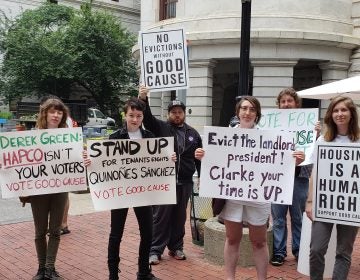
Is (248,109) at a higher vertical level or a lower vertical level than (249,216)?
higher

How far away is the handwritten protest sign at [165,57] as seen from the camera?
5504 mm

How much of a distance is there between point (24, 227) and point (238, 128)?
4634mm

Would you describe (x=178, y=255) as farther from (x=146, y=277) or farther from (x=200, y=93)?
(x=200, y=93)

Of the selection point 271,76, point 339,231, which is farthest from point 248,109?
point 271,76

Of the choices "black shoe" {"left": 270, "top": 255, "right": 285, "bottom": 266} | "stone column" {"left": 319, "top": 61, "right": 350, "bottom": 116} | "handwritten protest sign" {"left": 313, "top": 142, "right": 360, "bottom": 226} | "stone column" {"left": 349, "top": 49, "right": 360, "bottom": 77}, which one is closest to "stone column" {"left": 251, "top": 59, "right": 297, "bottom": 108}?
"stone column" {"left": 319, "top": 61, "right": 350, "bottom": 116}

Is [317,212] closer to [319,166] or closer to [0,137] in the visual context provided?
[319,166]

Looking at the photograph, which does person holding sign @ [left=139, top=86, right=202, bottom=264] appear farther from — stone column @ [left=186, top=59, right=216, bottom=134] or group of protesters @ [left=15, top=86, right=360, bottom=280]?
stone column @ [left=186, top=59, right=216, bottom=134]

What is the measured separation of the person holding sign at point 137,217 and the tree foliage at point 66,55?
29.3m

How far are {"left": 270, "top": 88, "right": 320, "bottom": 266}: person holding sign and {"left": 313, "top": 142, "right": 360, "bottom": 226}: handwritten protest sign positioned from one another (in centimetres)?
134

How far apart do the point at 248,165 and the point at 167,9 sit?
55.5 feet

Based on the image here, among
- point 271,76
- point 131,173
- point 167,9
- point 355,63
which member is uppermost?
point 167,9

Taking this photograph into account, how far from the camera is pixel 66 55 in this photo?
1287 inches

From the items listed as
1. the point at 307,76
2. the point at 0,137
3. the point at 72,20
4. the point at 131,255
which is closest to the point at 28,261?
the point at 131,255

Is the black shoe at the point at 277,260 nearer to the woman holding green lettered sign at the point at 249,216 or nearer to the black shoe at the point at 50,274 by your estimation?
the woman holding green lettered sign at the point at 249,216
